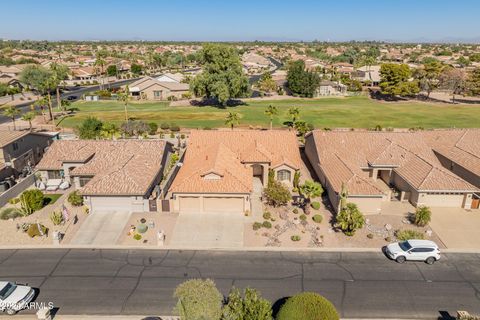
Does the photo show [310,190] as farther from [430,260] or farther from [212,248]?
[430,260]

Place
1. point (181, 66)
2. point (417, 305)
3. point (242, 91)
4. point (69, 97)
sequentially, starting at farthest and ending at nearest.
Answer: point (181, 66), point (69, 97), point (242, 91), point (417, 305)

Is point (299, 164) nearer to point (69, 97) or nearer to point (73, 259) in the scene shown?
point (73, 259)

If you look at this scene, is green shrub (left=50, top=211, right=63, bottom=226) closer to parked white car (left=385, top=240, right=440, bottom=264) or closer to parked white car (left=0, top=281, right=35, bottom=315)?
parked white car (left=0, top=281, right=35, bottom=315)

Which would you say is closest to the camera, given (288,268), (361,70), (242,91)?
(288,268)

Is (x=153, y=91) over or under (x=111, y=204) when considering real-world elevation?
over

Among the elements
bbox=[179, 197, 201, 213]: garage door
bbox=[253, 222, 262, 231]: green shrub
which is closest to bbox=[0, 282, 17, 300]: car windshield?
bbox=[179, 197, 201, 213]: garage door

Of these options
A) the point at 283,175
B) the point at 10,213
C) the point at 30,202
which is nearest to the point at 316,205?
the point at 283,175

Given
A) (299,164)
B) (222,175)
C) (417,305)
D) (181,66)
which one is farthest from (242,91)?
(181,66)
